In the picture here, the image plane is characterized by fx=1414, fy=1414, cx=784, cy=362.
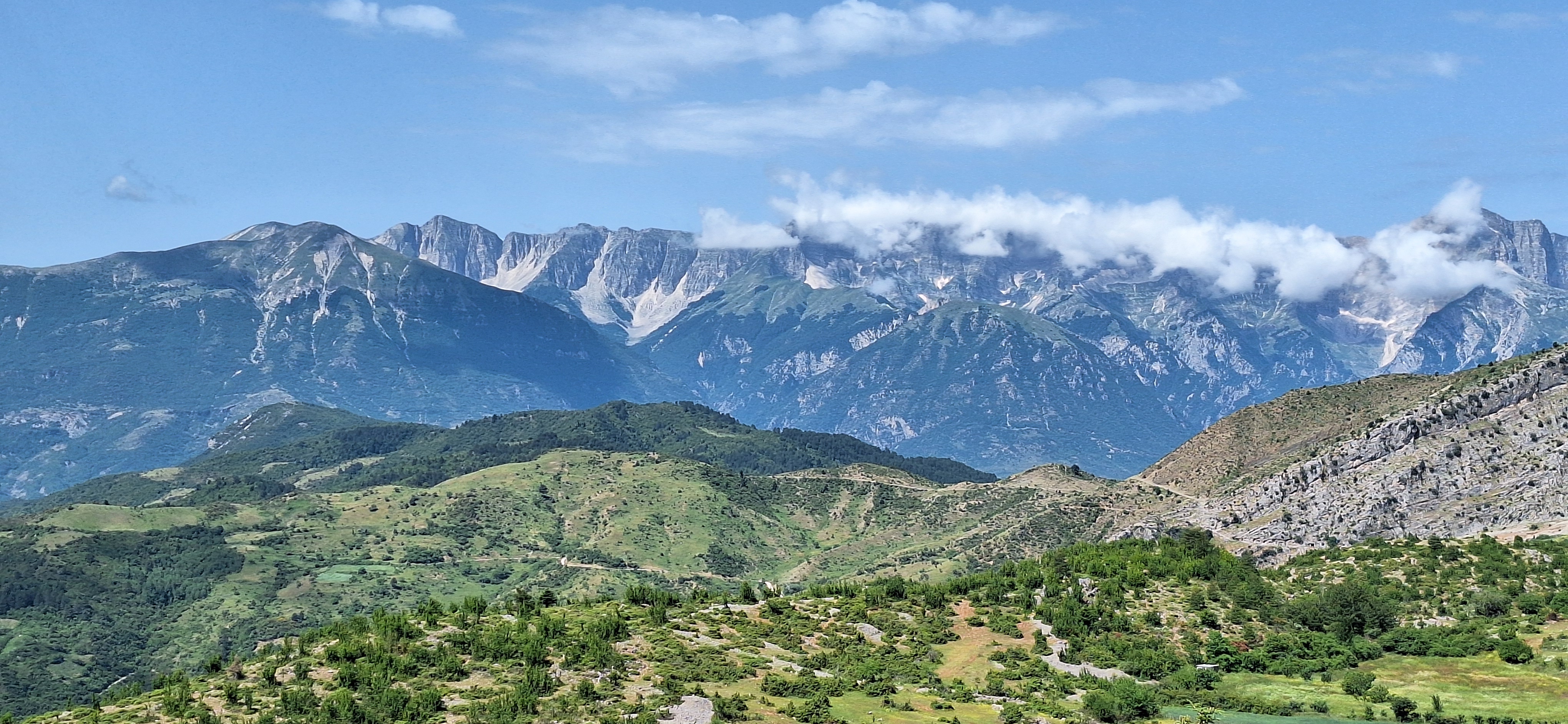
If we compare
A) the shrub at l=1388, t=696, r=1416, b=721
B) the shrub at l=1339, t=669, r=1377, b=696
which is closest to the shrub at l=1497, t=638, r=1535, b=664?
the shrub at l=1339, t=669, r=1377, b=696

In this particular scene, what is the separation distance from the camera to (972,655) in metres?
105

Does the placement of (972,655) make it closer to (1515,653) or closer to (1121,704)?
(1121,704)

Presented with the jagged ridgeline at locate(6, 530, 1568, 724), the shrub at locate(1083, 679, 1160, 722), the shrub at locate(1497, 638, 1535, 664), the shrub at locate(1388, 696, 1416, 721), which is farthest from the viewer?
the shrub at locate(1497, 638, 1535, 664)

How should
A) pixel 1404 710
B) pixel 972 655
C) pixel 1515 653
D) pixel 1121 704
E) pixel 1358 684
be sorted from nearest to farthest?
pixel 1404 710, pixel 1121 704, pixel 1358 684, pixel 1515 653, pixel 972 655

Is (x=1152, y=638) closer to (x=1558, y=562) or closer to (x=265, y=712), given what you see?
(x=1558, y=562)

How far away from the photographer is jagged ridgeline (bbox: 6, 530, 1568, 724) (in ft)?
281

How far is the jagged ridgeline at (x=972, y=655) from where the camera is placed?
8556 centimetres

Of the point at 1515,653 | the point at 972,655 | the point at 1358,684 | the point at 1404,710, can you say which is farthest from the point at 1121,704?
the point at 1515,653

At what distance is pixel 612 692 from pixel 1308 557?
78021mm

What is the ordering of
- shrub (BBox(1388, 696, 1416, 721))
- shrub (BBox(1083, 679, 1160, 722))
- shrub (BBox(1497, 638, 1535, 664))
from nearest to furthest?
shrub (BBox(1388, 696, 1416, 721)) → shrub (BBox(1083, 679, 1160, 722)) → shrub (BBox(1497, 638, 1535, 664))

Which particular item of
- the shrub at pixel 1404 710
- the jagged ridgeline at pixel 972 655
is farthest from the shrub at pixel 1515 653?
the shrub at pixel 1404 710

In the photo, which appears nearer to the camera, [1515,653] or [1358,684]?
[1358,684]

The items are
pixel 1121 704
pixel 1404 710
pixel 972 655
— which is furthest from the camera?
pixel 972 655

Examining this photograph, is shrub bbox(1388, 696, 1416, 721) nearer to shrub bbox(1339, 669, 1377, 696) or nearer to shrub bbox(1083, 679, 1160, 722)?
shrub bbox(1339, 669, 1377, 696)
